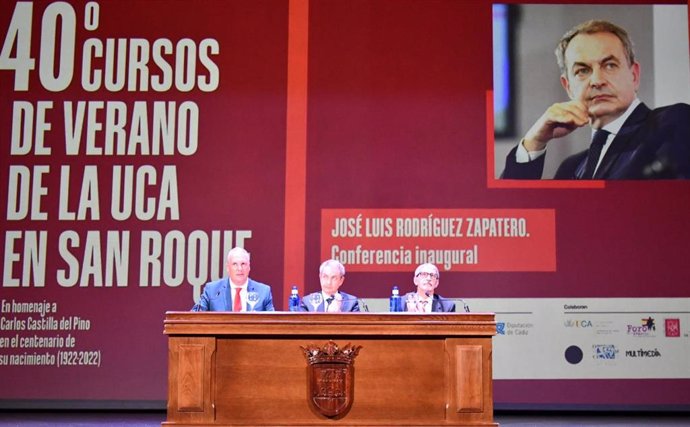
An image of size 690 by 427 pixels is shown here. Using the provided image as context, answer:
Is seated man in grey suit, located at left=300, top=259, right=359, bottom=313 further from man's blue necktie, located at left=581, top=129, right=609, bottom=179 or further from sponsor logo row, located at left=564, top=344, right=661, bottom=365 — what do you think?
man's blue necktie, located at left=581, top=129, right=609, bottom=179

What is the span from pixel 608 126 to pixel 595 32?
770mm

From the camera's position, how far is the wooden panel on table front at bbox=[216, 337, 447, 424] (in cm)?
389

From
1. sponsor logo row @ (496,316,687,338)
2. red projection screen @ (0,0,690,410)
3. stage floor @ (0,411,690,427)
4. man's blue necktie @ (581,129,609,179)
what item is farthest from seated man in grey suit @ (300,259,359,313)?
man's blue necktie @ (581,129,609,179)

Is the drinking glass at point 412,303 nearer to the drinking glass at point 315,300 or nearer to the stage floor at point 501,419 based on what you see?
the drinking glass at point 315,300

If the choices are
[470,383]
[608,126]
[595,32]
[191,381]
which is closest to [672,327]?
[608,126]

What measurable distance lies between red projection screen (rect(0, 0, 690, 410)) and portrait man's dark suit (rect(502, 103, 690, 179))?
0.08 metres

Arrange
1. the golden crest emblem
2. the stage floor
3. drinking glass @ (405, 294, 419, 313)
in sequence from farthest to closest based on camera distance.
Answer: the stage floor, drinking glass @ (405, 294, 419, 313), the golden crest emblem

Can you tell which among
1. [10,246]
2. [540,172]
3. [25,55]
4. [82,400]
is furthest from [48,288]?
[540,172]

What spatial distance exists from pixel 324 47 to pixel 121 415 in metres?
3.24

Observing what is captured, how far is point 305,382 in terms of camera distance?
3.90 metres

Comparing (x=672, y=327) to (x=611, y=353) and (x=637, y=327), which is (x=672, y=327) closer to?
(x=637, y=327)

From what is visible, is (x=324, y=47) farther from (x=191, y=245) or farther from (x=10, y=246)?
(x=10, y=246)

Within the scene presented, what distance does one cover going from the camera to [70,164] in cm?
656

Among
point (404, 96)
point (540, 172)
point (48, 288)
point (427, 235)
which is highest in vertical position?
point (404, 96)
